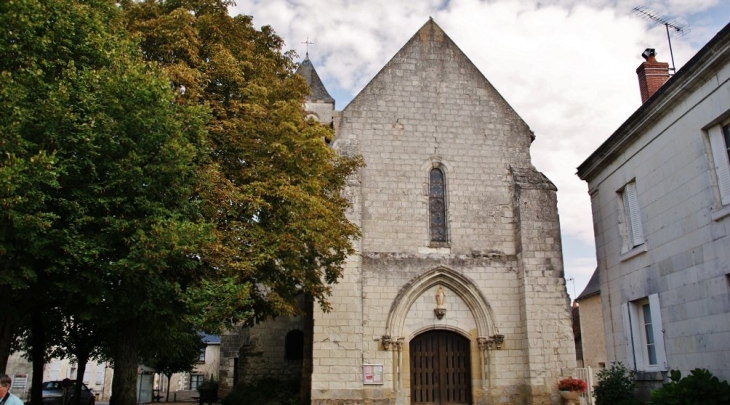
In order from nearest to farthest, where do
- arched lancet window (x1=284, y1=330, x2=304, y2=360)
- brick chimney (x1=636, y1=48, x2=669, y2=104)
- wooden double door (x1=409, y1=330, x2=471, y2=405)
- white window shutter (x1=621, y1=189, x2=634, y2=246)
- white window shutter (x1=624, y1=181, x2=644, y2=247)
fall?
white window shutter (x1=624, y1=181, x2=644, y2=247), white window shutter (x1=621, y1=189, x2=634, y2=246), brick chimney (x1=636, y1=48, x2=669, y2=104), wooden double door (x1=409, y1=330, x2=471, y2=405), arched lancet window (x1=284, y1=330, x2=304, y2=360)

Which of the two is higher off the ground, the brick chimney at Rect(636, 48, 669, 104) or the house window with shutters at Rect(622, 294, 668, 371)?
the brick chimney at Rect(636, 48, 669, 104)

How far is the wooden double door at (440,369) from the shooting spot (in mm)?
15375

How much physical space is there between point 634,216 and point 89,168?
1002 centimetres

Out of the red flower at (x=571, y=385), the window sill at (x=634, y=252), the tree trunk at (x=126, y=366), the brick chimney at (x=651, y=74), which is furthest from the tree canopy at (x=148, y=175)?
the brick chimney at (x=651, y=74)

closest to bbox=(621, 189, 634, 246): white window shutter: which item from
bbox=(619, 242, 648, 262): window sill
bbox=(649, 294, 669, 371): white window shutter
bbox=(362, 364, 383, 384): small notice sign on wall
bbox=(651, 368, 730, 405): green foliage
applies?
bbox=(619, 242, 648, 262): window sill

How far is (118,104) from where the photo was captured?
9.12 metres

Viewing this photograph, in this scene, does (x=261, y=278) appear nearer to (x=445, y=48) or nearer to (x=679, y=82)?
(x=679, y=82)

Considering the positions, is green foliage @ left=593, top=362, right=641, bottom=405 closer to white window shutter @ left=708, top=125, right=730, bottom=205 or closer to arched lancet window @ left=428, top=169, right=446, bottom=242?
white window shutter @ left=708, top=125, right=730, bottom=205

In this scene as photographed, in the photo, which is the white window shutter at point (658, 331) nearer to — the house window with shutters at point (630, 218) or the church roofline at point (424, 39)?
the house window with shutters at point (630, 218)

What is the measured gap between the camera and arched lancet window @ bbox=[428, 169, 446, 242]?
54.1 feet

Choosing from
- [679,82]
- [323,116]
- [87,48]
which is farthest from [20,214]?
[323,116]

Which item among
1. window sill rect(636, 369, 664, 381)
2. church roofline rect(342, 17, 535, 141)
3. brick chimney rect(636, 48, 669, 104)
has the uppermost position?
church roofline rect(342, 17, 535, 141)

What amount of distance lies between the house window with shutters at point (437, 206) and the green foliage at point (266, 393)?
5759mm

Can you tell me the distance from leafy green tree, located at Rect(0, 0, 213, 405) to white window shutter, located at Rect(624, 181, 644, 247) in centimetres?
809
